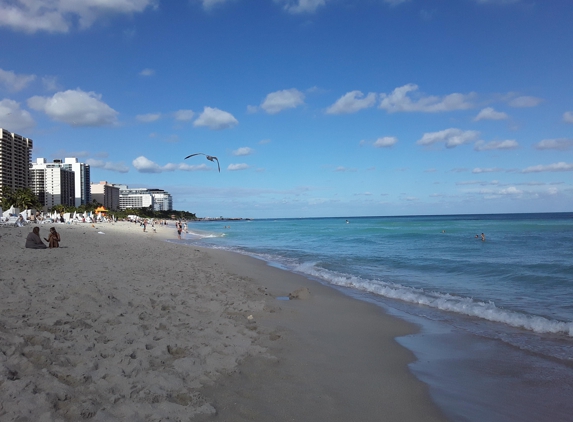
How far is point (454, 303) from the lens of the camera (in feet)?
30.5

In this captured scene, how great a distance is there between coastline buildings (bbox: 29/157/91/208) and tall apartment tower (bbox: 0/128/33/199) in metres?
9.53

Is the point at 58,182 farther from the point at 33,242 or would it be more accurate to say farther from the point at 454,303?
the point at 454,303

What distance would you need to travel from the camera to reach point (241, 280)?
11.9 metres

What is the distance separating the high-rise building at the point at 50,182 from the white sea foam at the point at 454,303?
171 meters

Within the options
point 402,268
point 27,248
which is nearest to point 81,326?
point 27,248

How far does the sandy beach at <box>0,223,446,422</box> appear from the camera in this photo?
3.36 metres

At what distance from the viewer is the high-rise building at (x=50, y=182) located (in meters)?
158

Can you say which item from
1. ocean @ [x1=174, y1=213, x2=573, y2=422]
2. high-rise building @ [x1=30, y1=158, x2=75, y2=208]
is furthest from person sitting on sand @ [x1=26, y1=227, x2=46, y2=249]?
high-rise building @ [x1=30, y1=158, x2=75, y2=208]

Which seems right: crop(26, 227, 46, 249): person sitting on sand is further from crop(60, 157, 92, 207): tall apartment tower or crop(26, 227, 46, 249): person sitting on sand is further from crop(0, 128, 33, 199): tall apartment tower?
crop(60, 157, 92, 207): tall apartment tower

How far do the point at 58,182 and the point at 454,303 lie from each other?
18093cm

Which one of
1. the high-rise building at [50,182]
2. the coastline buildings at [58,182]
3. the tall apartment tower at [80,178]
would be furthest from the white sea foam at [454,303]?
the tall apartment tower at [80,178]

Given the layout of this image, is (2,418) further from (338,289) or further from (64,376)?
(338,289)

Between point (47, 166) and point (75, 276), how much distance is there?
182 m

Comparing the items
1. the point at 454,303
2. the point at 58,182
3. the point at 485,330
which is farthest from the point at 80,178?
the point at 485,330
